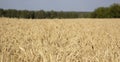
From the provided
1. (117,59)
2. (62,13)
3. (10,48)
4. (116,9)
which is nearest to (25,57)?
(10,48)

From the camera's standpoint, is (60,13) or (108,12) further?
(60,13)

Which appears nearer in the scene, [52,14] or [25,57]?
[25,57]

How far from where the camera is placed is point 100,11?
57.3m

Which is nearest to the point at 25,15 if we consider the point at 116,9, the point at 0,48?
the point at 116,9

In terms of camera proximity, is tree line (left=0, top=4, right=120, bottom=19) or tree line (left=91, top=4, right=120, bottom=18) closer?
tree line (left=91, top=4, right=120, bottom=18)

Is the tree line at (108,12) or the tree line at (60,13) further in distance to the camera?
the tree line at (60,13)

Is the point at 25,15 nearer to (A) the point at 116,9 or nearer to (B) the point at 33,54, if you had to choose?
(A) the point at 116,9

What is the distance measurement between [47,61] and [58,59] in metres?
0.10

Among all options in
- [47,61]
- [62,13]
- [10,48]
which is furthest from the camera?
[62,13]

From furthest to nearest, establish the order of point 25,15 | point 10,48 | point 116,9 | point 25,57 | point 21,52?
point 25,15 < point 116,9 < point 10,48 < point 21,52 < point 25,57

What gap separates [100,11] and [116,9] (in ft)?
16.1

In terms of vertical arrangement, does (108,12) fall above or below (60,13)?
above

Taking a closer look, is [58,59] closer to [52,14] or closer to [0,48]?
[0,48]

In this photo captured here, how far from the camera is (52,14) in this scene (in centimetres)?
6288
